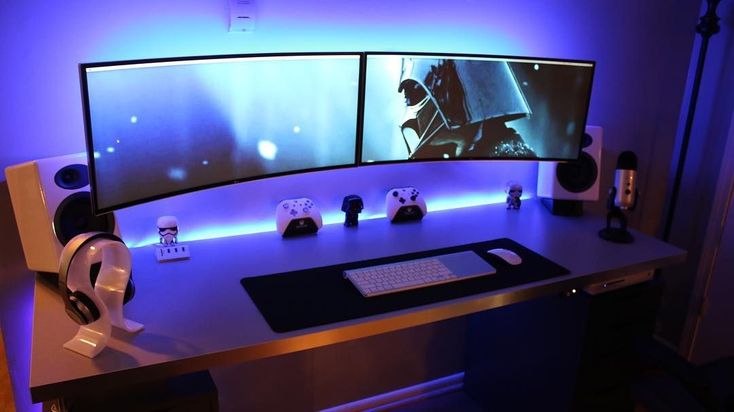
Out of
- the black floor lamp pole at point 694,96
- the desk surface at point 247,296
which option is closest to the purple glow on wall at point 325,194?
the desk surface at point 247,296

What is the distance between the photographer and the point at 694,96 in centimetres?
243

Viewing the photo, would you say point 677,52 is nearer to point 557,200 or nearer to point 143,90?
point 557,200

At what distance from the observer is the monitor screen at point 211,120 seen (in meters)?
1.40

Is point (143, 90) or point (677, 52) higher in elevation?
point (677, 52)

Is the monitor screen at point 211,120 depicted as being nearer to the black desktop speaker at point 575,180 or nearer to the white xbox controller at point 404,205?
the white xbox controller at point 404,205

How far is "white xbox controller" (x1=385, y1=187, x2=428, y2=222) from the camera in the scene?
6.67 ft

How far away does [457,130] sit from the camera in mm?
1995

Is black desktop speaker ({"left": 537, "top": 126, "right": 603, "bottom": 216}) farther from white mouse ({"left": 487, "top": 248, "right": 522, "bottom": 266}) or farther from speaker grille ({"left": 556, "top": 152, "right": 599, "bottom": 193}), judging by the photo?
white mouse ({"left": 487, "top": 248, "right": 522, "bottom": 266})

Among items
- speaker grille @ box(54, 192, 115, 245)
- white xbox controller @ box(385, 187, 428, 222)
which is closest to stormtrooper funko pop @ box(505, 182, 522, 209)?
white xbox controller @ box(385, 187, 428, 222)

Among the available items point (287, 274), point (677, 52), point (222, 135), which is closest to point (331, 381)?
point (287, 274)

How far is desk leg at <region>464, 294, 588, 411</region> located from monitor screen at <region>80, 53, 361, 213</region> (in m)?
0.80

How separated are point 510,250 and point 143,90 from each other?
3.65 ft

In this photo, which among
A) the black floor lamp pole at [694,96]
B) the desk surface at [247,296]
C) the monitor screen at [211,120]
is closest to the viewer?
the desk surface at [247,296]

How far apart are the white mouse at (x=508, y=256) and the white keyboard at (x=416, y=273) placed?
0.06m
